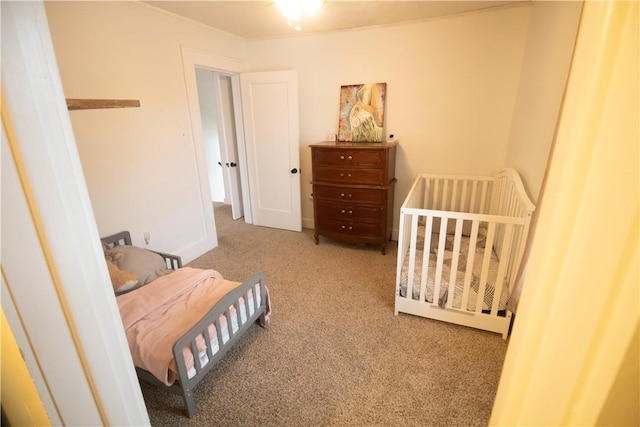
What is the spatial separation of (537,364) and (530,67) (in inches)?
111

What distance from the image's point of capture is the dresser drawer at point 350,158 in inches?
116

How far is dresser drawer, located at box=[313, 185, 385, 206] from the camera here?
10.0 ft

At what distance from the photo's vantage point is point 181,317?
1.69 m

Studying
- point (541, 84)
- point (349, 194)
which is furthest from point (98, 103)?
point (541, 84)

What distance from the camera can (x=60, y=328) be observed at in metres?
0.49

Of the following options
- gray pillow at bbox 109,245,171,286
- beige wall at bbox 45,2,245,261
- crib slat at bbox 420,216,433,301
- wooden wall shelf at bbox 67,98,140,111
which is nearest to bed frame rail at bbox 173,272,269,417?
gray pillow at bbox 109,245,171,286

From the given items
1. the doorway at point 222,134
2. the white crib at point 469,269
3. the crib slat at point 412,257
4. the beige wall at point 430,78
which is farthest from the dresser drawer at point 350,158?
the doorway at point 222,134

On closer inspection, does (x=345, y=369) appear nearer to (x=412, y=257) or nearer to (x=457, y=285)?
(x=412, y=257)

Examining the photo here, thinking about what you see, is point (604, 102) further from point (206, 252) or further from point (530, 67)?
point (206, 252)

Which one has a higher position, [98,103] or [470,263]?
[98,103]

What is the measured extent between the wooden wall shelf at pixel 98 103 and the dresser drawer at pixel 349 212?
199 cm

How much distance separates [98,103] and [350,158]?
Answer: 2.17 m

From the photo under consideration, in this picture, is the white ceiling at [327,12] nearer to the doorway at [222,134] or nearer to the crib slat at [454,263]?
the doorway at [222,134]

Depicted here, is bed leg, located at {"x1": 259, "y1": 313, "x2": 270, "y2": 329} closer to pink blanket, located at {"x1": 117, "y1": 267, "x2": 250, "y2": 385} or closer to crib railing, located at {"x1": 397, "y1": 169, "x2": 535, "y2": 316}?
pink blanket, located at {"x1": 117, "y1": 267, "x2": 250, "y2": 385}
